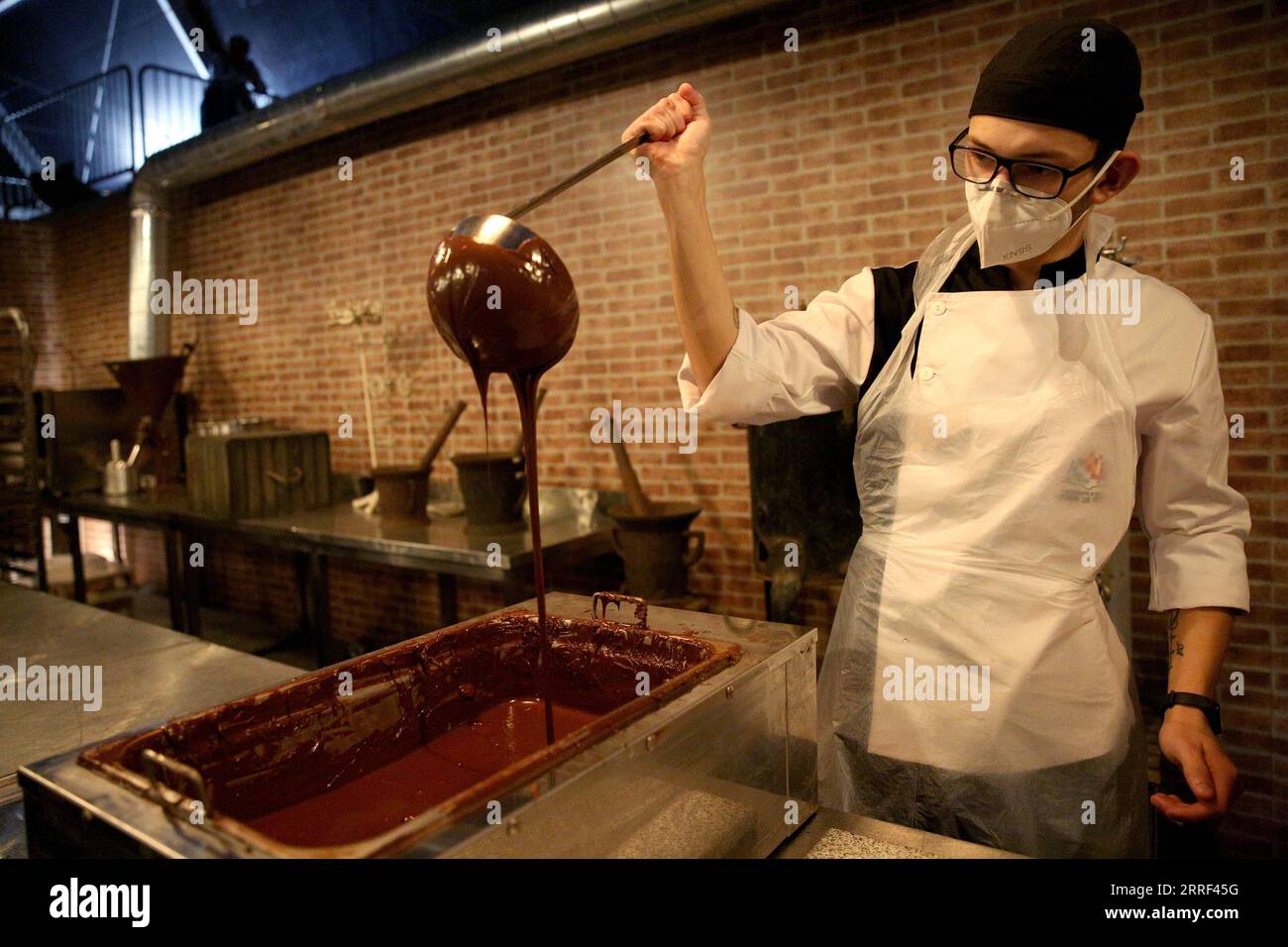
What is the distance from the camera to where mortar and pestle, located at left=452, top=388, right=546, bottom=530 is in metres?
3.65

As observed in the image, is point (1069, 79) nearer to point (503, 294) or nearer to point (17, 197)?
point (503, 294)

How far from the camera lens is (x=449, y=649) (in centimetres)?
135

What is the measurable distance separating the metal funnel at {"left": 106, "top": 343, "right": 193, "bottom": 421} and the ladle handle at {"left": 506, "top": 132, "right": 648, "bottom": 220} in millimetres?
5096

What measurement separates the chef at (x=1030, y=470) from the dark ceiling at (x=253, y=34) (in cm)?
281

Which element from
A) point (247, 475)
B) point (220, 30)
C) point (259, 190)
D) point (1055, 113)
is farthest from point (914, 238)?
point (220, 30)

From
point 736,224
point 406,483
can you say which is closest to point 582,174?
point 736,224

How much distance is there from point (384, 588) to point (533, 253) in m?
4.27

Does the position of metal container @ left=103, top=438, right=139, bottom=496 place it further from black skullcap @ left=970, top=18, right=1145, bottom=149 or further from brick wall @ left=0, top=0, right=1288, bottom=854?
black skullcap @ left=970, top=18, right=1145, bottom=149

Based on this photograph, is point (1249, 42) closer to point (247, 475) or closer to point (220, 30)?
point (247, 475)

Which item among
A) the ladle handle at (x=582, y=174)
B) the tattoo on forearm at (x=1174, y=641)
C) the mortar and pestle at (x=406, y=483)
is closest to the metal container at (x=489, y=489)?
the mortar and pestle at (x=406, y=483)

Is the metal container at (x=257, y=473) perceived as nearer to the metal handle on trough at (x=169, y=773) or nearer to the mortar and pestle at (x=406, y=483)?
the mortar and pestle at (x=406, y=483)

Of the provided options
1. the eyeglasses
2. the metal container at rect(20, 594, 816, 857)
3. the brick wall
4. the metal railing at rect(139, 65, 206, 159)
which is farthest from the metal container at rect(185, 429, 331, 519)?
the eyeglasses

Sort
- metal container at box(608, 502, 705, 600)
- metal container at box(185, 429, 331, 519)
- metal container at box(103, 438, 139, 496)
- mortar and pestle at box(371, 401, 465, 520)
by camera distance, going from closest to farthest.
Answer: metal container at box(608, 502, 705, 600) → mortar and pestle at box(371, 401, 465, 520) → metal container at box(185, 429, 331, 519) → metal container at box(103, 438, 139, 496)

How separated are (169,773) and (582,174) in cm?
90
